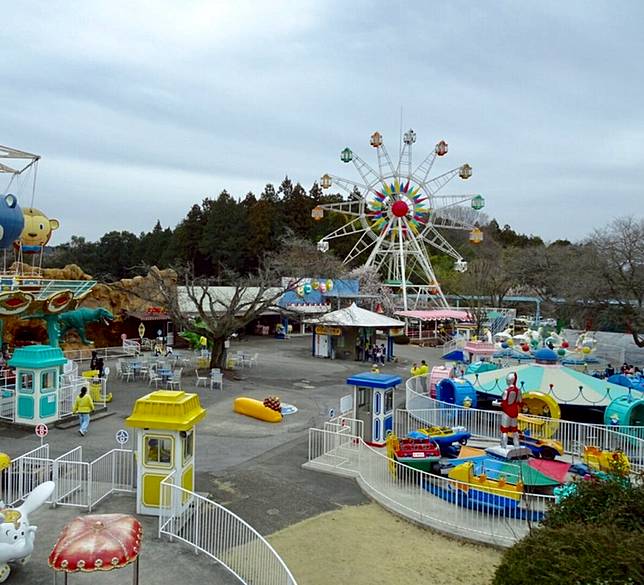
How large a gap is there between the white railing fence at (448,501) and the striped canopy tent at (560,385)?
6633mm

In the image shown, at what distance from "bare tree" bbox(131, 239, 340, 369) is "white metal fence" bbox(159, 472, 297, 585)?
1414 cm

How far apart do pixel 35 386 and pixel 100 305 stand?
18859mm

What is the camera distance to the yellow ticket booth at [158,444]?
385 inches

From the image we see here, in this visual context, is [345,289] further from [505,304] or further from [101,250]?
[101,250]

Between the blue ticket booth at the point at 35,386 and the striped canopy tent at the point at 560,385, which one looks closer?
the blue ticket booth at the point at 35,386

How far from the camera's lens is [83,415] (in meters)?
15.0

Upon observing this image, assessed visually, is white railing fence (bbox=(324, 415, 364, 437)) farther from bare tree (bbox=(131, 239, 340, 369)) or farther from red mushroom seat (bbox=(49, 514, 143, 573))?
bare tree (bbox=(131, 239, 340, 369))

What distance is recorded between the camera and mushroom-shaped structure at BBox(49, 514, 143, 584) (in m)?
6.11

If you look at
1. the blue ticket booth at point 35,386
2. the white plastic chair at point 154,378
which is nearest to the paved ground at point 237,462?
the white plastic chair at point 154,378

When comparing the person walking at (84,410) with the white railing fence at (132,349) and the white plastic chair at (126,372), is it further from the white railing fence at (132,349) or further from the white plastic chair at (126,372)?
the white railing fence at (132,349)

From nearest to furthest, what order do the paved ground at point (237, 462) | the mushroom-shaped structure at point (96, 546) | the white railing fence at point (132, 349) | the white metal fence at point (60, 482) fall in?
the mushroom-shaped structure at point (96, 546)
the paved ground at point (237, 462)
the white metal fence at point (60, 482)
the white railing fence at point (132, 349)

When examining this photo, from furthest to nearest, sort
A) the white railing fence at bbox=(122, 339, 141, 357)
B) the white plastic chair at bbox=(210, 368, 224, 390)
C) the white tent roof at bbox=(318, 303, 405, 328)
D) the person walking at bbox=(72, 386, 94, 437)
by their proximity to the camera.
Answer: the white tent roof at bbox=(318, 303, 405, 328) < the white railing fence at bbox=(122, 339, 141, 357) < the white plastic chair at bbox=(210, 368, 224, 390) < the person walking at bbox=(72, 386, 94, 437)

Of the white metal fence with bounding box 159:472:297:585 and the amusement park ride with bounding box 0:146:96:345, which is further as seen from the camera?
the amusement park ride with bounding box 0:146:96:345

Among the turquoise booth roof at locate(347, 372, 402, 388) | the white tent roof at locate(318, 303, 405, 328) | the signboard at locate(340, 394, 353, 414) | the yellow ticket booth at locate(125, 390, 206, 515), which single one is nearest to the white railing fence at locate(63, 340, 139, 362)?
the white tent roof at locate(318, 303, 405, 328)
